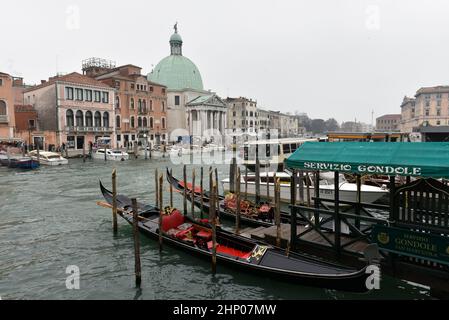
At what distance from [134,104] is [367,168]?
48694mm

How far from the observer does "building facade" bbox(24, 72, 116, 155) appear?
41062 mm

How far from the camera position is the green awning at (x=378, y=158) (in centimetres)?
571

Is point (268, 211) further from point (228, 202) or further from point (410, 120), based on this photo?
point (410, 120)

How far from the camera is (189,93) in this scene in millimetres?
68125

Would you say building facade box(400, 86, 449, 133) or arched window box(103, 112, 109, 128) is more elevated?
building facade box(400, 86, 449, 133)

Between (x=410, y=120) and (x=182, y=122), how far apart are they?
2587 inches

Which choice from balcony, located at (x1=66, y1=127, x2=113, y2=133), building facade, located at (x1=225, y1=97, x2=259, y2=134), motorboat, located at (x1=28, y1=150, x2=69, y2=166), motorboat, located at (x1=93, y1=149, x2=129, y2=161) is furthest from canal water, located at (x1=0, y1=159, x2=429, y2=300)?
building facade, located at (x1=225, y1=97, x2=259, y2=134)

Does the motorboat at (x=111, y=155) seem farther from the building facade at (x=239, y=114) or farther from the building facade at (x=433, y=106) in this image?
the building facade at (x=433, y=106)

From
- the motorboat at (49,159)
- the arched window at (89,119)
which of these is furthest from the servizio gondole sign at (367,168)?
the arched window at (89,119)

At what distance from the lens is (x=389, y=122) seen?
12669 cm

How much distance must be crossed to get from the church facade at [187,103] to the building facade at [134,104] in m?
6.85

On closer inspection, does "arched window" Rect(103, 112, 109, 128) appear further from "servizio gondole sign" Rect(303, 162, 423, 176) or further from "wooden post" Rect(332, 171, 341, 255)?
"wooden post" Rect(332, 171, 341, 255)
